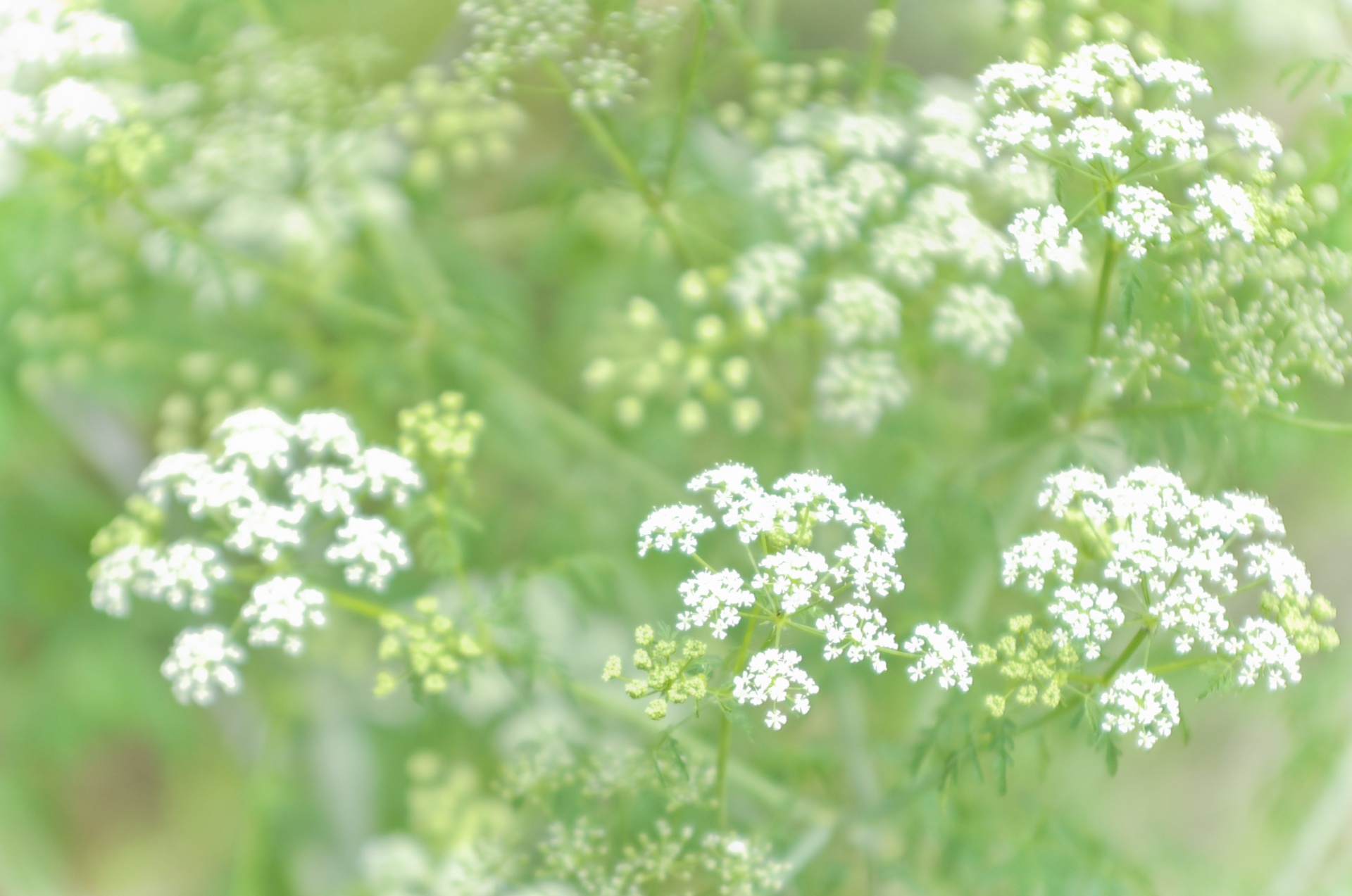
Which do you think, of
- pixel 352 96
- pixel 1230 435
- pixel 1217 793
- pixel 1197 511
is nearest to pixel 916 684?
pixel 1230 435

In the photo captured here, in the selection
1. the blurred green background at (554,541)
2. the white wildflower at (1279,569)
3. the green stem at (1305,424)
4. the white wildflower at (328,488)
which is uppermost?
the green stem at (1305,424)

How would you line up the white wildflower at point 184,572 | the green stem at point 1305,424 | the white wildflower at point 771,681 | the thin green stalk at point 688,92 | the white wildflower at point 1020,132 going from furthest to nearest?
the thin green stalk at point 688,92 < the green stem at point 1305,424 < the white wildflower at point 184,572 < the white wildflower at point 1020,132 < the white wildflower at point 771,681

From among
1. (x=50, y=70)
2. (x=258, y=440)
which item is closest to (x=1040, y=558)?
(x=258, y=440)

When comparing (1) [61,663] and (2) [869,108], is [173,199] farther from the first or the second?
(2) [869,108]

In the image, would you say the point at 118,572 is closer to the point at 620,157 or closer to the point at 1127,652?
the point at 620,157

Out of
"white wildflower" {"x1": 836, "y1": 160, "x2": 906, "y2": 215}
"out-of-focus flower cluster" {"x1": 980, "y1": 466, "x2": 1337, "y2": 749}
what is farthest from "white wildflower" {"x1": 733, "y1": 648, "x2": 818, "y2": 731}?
"white wildflower" {"x1": 836, "y1": 160, "x2": 906, "y2": 215}

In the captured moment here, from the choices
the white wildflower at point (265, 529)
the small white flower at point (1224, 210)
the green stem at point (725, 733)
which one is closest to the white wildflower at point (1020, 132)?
the small white flower at point (1224, 210)

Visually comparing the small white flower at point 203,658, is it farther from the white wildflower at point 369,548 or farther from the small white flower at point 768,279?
the small white flower at point 768,279
